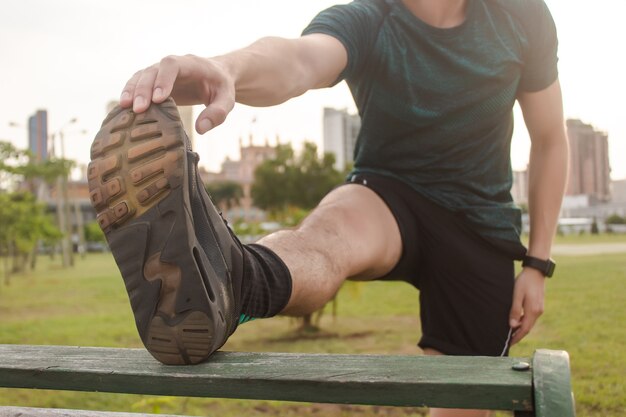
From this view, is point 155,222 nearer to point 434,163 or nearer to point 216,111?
point 216,111

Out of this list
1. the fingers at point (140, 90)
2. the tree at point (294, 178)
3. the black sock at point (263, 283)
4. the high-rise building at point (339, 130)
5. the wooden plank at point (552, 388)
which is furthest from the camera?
the high-rise building at point (339, 130)

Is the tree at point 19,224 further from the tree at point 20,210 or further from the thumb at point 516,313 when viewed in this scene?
the thumb at point 516,313

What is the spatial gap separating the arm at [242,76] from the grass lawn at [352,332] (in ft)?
8.59

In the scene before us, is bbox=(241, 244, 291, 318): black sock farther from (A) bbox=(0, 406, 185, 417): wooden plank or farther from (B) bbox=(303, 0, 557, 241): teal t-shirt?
(B) bbox=(303, 0, 557, 241): teal t-shirt

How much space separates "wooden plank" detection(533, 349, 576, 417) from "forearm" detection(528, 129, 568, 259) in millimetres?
1249

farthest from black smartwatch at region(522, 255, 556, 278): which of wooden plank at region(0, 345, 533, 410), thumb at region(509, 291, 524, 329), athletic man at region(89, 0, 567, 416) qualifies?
wooden plank at region(0, 345, 533, 410)

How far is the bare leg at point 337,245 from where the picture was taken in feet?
5.20

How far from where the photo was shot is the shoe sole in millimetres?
1155

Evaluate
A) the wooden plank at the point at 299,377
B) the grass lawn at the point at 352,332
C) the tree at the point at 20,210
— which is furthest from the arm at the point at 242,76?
the tree at the point at 20,210

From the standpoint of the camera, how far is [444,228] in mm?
2088

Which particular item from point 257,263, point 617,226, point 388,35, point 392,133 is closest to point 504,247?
point 392,133

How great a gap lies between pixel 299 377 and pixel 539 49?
1.45 meters

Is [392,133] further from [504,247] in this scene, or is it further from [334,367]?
[334,367]

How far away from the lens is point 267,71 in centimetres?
149
